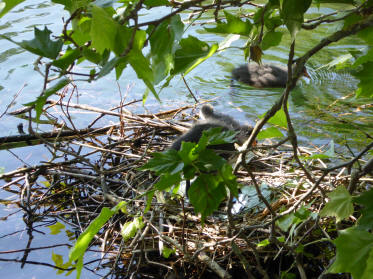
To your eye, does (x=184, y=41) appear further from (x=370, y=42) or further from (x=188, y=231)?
(x=188, y=231)

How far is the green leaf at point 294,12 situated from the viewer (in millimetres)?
814

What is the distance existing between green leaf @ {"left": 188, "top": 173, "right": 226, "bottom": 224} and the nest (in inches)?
14.0

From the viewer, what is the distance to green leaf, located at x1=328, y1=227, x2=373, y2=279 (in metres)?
0.80

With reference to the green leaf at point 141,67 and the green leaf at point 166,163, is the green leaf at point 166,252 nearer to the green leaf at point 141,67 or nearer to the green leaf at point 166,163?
the green leaf at point 166,163

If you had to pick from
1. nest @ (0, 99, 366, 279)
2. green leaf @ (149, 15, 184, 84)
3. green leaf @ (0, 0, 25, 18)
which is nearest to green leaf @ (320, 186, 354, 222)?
nest @ (0, 99, 366, 279)

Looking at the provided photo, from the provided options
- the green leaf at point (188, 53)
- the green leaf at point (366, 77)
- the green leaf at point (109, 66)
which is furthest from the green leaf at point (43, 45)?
the green leaf at point (366, 77)

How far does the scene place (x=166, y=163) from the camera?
0.94 metres

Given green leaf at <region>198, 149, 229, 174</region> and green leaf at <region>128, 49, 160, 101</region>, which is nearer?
green leaf at <region>128, 49, 160, 101</region>

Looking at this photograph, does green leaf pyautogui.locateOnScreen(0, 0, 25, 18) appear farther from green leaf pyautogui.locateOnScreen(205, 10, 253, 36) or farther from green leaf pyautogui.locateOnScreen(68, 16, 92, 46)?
Answer: green leaf pyautogui.locateOnScreen(205, 10, 253, 36)

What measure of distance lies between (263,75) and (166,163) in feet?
12.9

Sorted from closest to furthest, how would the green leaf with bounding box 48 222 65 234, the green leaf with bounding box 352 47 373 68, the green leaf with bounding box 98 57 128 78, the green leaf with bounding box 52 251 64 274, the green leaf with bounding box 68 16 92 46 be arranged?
the green leaf with bounding box 98 57 128 78 → the green leaf with bounding box 68 16 92 46 → the green leaf with bounding box 352 47 373 68 → the green leaf with bounding box 52 251 64 274 → the green leaf with bounding box 48 222 65 234

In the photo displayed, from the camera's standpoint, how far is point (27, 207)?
8.26ft

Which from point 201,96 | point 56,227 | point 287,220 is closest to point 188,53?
point 287,220

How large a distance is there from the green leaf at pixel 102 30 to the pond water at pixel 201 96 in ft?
5.58
